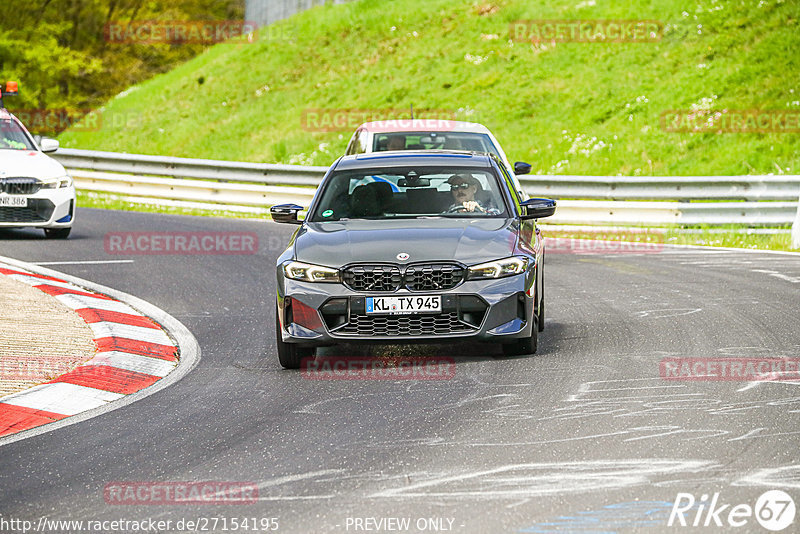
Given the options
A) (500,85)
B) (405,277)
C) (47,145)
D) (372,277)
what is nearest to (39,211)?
(47,145)

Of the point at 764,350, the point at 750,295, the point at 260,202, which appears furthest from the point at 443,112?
the point at 764,350

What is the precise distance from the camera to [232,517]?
5230 mm

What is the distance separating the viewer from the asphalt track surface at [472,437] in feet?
17.5

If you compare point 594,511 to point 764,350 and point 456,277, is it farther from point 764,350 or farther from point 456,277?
point 764,350

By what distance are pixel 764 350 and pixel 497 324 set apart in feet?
6.49

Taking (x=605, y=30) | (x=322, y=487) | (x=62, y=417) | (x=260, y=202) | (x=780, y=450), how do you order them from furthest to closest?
(x=605, y=30), (x=260, y=202), (x=62, y=417), (x=780, y=450), (x=322, y=487)

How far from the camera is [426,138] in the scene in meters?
15.1

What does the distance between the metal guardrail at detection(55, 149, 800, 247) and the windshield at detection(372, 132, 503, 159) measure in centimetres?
464

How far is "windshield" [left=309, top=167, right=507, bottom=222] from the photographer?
384 inches

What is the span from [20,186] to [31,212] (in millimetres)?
381

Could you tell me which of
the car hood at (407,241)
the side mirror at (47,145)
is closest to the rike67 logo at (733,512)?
the car hood at (407,241)

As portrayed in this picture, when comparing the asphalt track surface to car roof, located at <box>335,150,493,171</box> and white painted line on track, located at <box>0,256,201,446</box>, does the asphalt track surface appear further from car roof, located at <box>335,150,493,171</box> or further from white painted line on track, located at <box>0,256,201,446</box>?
car roof, located at <box>335,150,493,171</box>

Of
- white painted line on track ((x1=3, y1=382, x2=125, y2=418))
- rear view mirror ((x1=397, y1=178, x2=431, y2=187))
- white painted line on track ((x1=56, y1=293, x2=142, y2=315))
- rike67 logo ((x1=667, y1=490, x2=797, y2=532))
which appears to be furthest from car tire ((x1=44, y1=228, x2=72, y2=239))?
rike67 logo ((x1=667, y1=490, x2=797, y2=532))

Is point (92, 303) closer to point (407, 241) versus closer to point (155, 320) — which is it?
point (155, 320)
